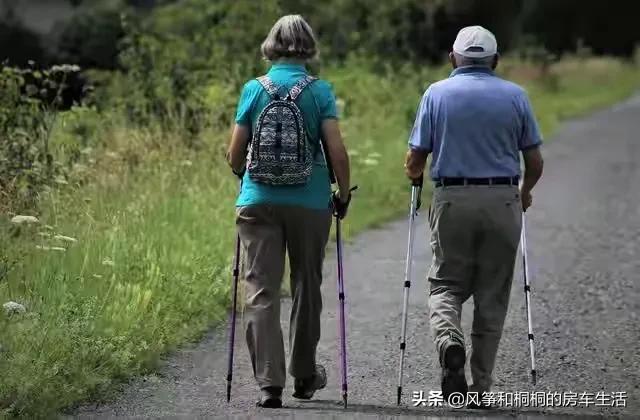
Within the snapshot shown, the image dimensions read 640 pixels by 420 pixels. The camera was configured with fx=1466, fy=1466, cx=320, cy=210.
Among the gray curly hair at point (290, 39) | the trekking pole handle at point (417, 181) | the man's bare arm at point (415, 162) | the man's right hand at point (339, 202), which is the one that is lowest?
the man's right hand at point (339, 202)

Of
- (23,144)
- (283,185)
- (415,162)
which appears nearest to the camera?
(283,185)

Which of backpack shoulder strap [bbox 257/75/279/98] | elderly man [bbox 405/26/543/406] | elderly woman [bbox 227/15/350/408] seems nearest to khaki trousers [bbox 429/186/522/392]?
elderly man [bbox 405/26/543/406]

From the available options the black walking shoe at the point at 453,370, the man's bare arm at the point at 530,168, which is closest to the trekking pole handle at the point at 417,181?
the man's bare arm at the point at 530,168

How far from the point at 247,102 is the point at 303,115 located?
0.87 ft

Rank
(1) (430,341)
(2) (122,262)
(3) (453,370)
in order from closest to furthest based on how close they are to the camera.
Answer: (3) (453,370) → (1) (430,341) → (2) (122,262)

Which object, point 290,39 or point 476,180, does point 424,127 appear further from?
point 290,39

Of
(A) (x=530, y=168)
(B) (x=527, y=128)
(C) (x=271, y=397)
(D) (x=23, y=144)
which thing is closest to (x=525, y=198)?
(A) (x=530, y=168)

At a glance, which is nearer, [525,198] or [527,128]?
[527,128]

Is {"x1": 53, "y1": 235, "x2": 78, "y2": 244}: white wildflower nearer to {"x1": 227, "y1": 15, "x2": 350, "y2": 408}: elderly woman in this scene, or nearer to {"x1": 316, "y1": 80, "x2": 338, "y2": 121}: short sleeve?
{"x1": 227, "y1": 15, "x2": 350, "y2": 408}: elderly woman

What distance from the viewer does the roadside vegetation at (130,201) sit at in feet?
23.3

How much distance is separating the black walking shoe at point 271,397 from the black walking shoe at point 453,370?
0.76m

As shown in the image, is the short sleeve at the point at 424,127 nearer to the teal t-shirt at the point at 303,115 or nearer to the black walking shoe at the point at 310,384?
the teal t-shirt at the point at 303,115

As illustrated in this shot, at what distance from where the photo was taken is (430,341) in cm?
841

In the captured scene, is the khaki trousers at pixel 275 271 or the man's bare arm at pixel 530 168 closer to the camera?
the khaki trousers at pixel 275 271
